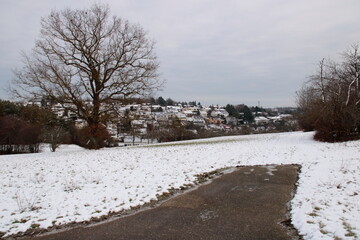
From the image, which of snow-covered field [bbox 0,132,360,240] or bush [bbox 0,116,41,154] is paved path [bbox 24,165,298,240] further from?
bush [bbox 0,116,41,154]

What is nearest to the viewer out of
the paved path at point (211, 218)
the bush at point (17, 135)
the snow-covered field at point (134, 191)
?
the paved path at point (211, 218)

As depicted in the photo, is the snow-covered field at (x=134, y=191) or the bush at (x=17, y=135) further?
the bush at (x=17, y=135)

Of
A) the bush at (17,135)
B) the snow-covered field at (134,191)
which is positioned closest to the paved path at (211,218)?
the snow-covered field at (134,191)

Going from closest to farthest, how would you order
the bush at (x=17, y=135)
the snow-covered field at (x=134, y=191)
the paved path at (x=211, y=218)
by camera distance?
the paved path at (x=211, y=218)
the snow-covered field at (x=134, y=191)
the bush at (x=17, y=135)

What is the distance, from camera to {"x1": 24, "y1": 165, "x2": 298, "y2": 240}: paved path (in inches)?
175

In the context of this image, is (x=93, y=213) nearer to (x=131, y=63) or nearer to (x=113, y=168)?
(x=113, y=168)

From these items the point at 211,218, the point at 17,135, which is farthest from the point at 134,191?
the point at 17,135

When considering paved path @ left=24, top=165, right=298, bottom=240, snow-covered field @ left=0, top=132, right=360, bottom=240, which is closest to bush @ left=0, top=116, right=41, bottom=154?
snow-covered field @ left=0, top=132, right=360, bottom=240

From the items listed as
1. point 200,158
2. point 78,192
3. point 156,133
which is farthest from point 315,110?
point 156,133

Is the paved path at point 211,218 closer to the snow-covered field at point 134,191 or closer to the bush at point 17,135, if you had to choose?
the snow-covered field at point 134,191

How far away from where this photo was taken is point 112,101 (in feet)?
65.0

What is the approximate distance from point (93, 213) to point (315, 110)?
1888cm

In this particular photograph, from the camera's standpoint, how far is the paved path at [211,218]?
4445 millimetres

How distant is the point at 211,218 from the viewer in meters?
5.14
